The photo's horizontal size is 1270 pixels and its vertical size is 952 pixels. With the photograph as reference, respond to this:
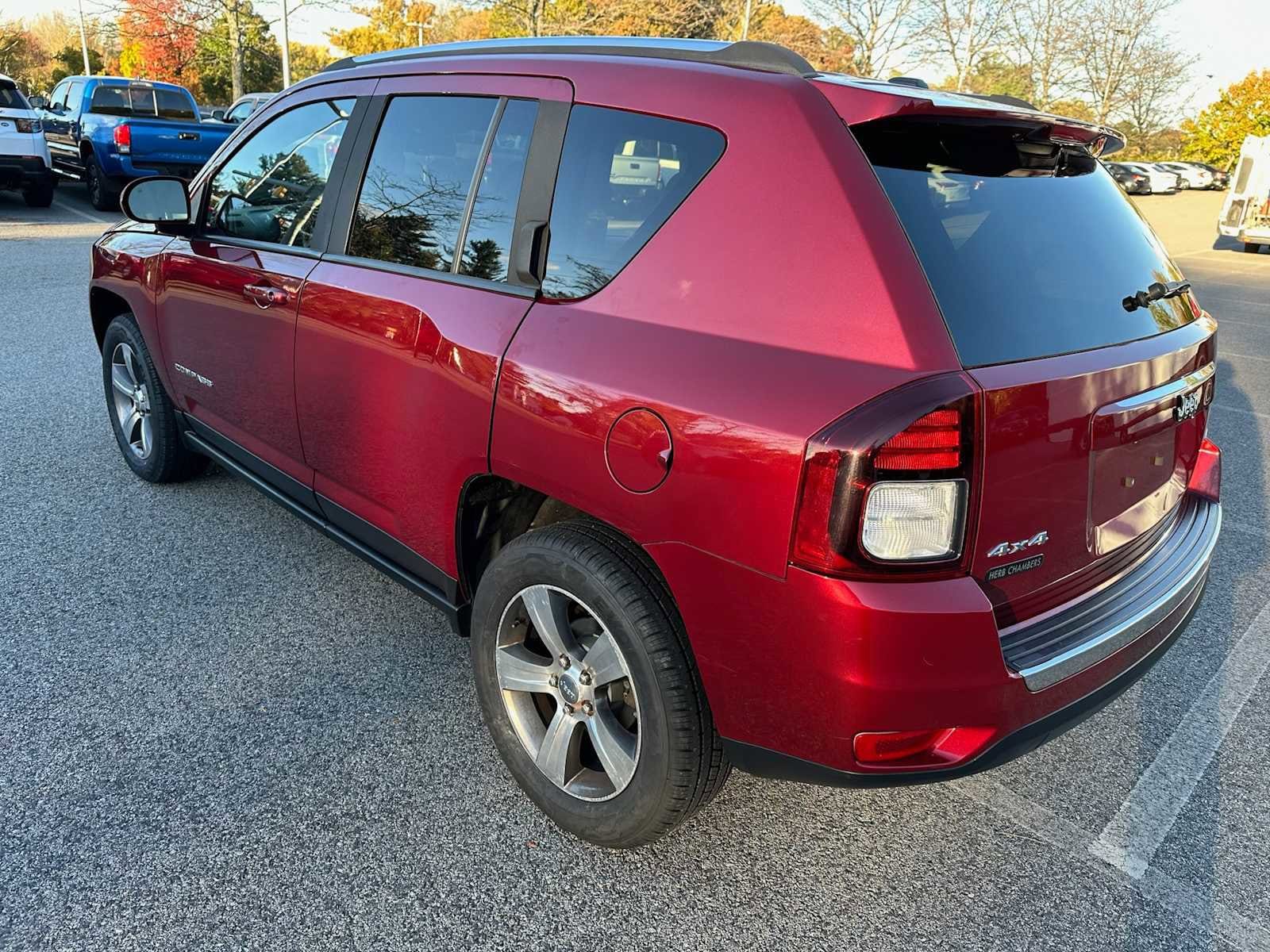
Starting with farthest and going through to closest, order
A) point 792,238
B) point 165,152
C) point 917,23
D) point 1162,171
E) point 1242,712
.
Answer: point 1162,171 → point 917,23 → point 165,152 → point 1242,712 → point 792,238

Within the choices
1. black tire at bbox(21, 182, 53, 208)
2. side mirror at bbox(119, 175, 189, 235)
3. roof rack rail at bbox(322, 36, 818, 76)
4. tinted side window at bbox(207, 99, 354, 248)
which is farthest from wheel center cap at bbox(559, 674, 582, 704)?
black tire at bbox(21, 182, 53, 208)

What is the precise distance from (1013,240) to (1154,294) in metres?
0.57

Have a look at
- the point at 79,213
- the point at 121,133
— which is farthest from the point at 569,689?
the point at 79,213

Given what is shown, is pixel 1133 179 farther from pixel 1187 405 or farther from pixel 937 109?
pixel 937 109

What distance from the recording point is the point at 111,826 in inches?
93.1

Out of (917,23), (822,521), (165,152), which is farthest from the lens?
(917,23)

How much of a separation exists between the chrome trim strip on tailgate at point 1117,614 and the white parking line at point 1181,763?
0.62 m

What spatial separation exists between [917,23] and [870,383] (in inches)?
1654

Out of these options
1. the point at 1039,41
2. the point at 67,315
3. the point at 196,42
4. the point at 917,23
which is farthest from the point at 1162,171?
the point at 67,315

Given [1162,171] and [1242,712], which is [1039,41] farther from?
[1242,712]

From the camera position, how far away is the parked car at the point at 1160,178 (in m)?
40.6

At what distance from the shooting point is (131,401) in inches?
179

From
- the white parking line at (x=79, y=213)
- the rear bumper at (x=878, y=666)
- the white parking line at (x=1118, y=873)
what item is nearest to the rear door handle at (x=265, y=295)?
the rear bumper at (x=878, y=666)

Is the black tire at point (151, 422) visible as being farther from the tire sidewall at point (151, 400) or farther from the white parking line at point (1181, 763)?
the white parking line at point (1181, 763)
